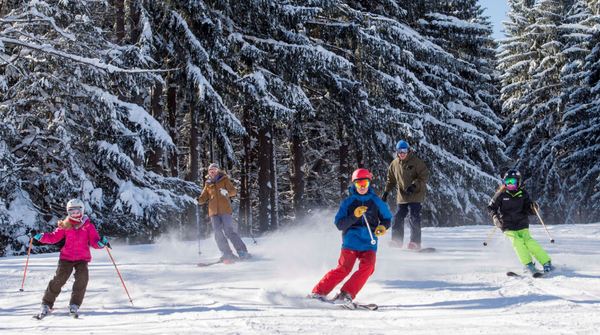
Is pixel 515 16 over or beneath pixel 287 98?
over

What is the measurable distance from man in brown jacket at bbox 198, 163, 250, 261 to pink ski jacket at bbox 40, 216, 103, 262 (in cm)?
278

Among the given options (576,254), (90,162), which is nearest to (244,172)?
(90,162)

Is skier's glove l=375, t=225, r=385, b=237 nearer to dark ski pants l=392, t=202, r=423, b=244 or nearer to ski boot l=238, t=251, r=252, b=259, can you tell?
dark ski pants l=392, t=202, r=423, b=244

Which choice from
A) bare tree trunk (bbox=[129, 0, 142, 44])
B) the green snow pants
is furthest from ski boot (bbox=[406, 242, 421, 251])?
bare tree trunk (bbox=[129, 0, 142, 44])

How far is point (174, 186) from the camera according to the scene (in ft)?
49.0

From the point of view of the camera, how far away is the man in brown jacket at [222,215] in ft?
28.4

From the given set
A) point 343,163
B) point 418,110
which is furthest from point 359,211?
point 343,163

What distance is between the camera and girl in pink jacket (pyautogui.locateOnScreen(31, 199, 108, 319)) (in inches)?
220

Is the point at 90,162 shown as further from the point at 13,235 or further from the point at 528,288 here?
the point at 528,288

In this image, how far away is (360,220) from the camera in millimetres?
5859

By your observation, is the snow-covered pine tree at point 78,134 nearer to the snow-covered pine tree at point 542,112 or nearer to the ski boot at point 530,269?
the ski boot at point 530,269

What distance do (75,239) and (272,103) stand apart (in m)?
10.2

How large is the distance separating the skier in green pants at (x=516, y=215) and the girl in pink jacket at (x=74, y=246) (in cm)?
530

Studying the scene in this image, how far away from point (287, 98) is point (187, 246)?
738 centimetres
